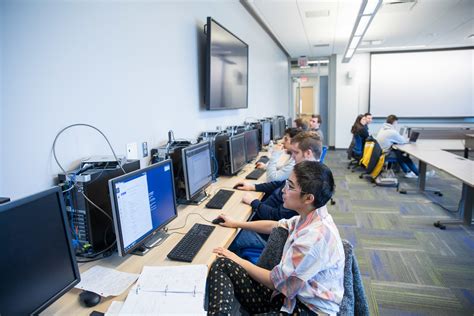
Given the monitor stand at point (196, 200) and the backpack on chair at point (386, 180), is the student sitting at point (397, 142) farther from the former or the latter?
the monitor stand at point (196, 200)

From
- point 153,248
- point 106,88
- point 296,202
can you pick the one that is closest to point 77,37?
Answer: point 106,88

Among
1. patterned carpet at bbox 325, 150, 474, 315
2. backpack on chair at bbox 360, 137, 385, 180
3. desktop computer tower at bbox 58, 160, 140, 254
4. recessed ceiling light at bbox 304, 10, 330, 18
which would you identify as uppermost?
recessed ceiling light at bbox 304, 10, 330, 18

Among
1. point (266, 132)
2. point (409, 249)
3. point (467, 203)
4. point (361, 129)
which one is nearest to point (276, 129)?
point (266, 132)

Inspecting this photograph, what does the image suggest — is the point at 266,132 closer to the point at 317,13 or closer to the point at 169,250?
the point at 317,13

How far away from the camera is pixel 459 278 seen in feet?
8.39

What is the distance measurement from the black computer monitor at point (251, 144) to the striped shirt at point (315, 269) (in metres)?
2.32

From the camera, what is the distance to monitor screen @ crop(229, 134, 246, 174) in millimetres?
3033

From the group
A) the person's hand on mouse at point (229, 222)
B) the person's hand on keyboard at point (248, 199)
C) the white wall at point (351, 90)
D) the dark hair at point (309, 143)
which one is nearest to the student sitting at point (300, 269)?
the person's hand on mouse at point (229, 222)

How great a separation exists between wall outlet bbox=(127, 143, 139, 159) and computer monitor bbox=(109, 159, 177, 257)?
483mm

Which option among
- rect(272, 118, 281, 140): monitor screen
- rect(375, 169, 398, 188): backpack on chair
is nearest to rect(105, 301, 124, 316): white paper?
rect(272, 118, 281, 140): monitor screen

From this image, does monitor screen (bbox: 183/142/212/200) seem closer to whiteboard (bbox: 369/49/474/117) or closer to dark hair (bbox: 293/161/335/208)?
dark hair (bbox: 293/161/335/208)

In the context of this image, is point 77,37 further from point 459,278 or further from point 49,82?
point 459,278

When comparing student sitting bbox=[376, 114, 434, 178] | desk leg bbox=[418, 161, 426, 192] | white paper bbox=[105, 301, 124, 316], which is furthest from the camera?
student sitting bbox=[376, 114, 434, 178]

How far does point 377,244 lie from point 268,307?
82.3 inches
